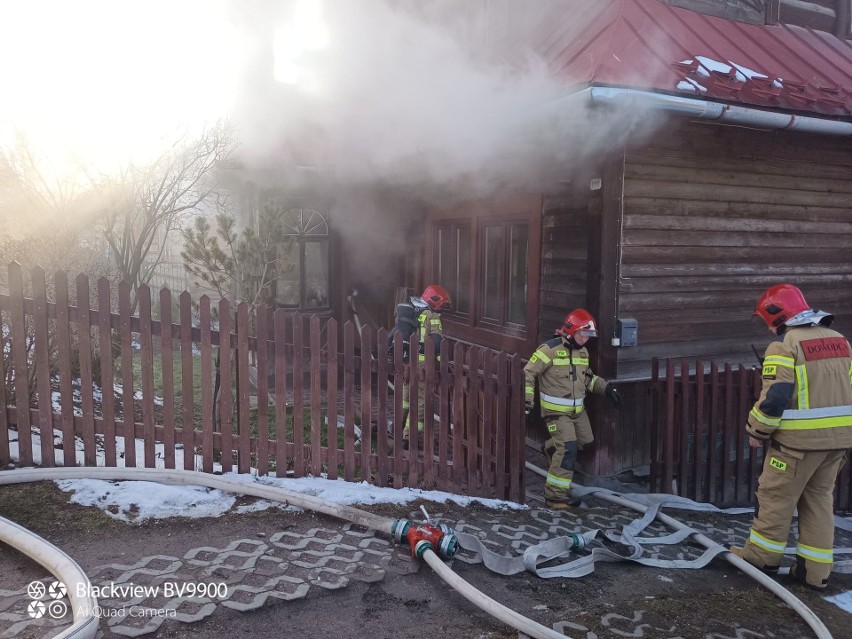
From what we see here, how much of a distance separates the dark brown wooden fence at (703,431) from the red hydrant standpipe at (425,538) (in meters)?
2.77

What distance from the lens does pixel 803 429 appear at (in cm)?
395

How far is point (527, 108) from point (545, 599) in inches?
165

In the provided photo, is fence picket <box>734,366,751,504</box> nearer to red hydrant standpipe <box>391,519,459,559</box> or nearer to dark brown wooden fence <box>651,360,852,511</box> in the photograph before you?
dark brown wooden fence <box>651,360,852,511</box>

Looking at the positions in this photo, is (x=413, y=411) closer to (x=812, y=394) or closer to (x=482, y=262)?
(x=812, y=394)

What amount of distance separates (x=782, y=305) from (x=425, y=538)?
9.32 ft

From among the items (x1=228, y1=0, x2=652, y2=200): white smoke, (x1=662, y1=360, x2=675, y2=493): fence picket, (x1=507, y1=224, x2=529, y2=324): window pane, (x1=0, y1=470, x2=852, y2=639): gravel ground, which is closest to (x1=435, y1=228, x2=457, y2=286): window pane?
(x1=228, y1=0, x2=652, y2=200): white smoke

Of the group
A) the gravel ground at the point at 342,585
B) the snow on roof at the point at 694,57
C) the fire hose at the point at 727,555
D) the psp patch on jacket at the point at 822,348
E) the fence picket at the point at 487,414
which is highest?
the snow on roof at the point at 694,57

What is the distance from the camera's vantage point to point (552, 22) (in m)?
7.10

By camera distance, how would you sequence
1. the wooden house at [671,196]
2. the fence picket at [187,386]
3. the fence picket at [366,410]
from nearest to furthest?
the fence picket at [187,386] < the fence picket at [366,410] < the wooden house at [671,196]

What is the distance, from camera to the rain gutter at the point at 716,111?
15.5ft

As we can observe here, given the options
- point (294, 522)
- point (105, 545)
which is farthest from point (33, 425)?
point (294, 522)

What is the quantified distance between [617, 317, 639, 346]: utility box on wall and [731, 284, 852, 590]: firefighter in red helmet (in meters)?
Answer: 1.42

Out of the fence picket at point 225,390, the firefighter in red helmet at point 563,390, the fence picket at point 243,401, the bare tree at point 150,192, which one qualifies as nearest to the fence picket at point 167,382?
the fence picket at point 225,390

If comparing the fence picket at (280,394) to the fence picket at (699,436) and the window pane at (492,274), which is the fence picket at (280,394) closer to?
the window pane at (492,274)
